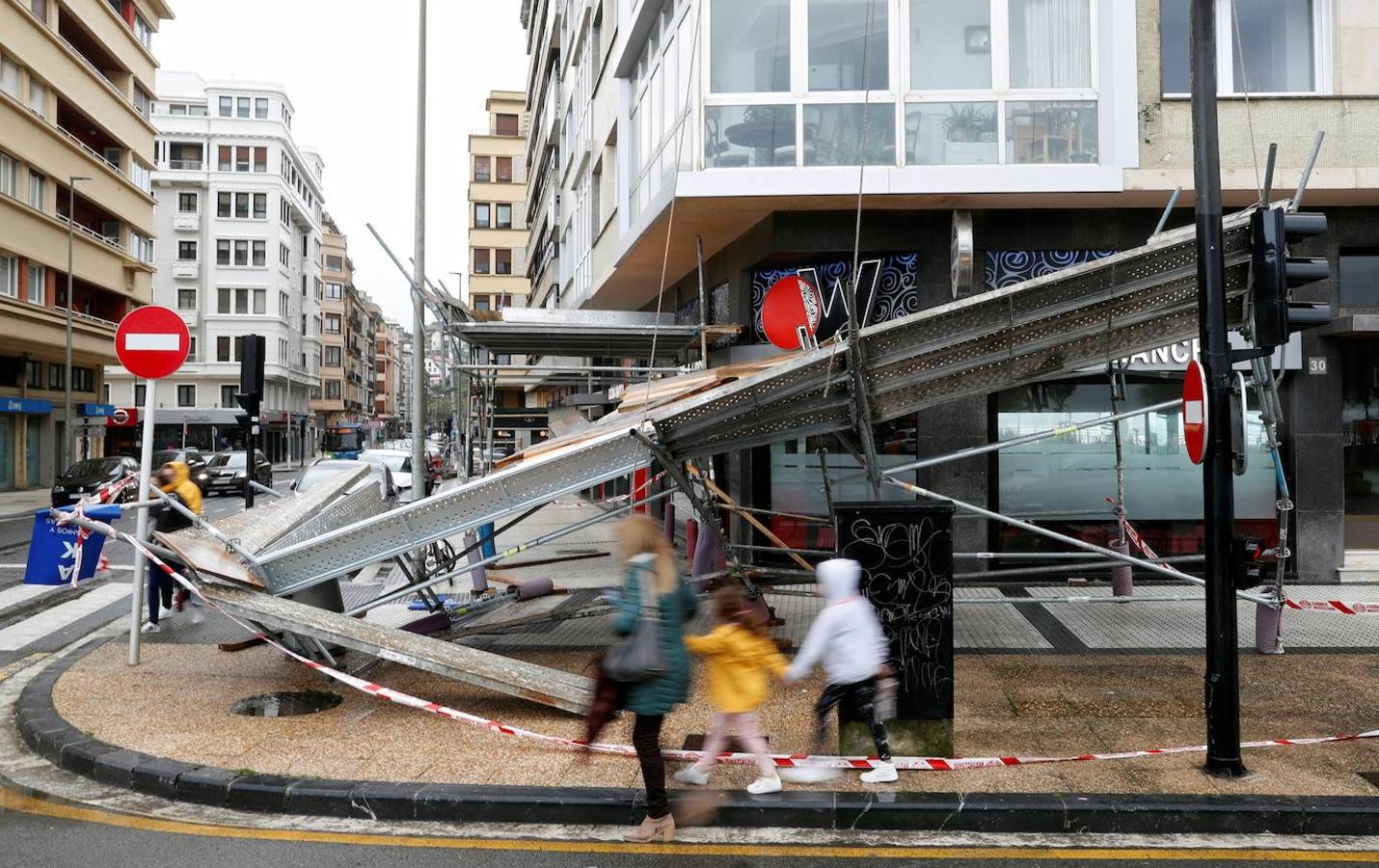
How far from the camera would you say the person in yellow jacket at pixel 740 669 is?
5293 millimetres

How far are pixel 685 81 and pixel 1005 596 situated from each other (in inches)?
289

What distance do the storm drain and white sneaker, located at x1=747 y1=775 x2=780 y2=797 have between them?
11.1 ft

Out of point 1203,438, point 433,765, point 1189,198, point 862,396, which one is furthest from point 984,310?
point 1189,198

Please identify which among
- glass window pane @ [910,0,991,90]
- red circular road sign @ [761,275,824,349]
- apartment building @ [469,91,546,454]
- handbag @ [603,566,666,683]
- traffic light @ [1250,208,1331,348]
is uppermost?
apartment building @ [469,91,546,454]

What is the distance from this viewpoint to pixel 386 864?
4703 millimetres

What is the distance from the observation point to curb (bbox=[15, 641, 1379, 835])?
5.11 m

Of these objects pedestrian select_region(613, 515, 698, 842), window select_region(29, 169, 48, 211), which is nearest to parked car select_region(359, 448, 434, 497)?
window select_region(29, 169, 48, 211)

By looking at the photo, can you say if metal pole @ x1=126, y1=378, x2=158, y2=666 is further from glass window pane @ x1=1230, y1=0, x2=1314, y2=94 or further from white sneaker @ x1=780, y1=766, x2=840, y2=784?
glass window pane @ x1=1230, y1=0, x2=1314, y2=94

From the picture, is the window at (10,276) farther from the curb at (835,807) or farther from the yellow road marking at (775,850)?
the yellow road marking at (775,850)

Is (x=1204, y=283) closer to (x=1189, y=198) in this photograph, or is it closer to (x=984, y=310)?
(x=984, y=310)

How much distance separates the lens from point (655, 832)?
4.97 m

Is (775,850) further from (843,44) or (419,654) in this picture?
(843,44)

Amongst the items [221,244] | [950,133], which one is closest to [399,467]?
[950,133]

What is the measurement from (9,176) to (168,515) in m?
28.1
